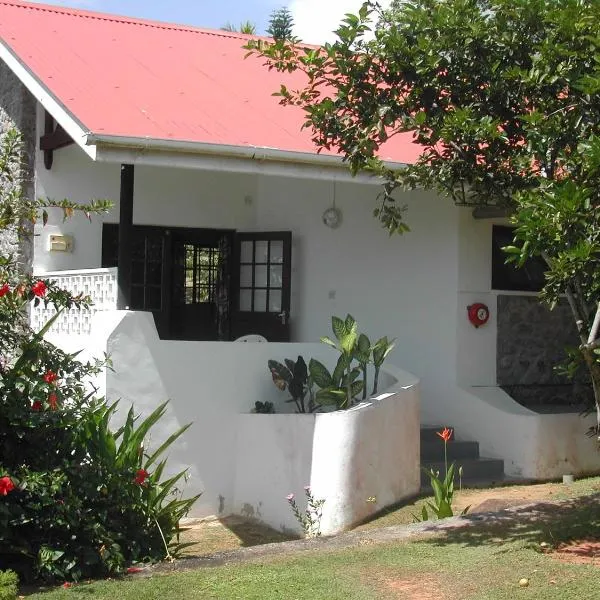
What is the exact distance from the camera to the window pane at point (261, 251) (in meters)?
12.7

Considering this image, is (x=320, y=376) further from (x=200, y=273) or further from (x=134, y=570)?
(x=200, y=273)

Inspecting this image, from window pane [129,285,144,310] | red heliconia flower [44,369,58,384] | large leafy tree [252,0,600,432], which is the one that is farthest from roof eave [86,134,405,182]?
window pane [129,285,144,310]

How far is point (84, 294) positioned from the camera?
33.0 ft

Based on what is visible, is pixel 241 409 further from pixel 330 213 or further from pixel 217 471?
pixel 330 213

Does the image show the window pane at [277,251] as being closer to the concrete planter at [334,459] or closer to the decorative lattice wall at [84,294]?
the decorative lattice wall at [84,294]

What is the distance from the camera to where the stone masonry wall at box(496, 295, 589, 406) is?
1138 centimetres

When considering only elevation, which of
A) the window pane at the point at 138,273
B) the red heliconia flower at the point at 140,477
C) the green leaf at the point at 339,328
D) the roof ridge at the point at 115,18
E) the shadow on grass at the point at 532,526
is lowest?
the shadow on grass at the point at 532,526

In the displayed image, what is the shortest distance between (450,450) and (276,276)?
3.38m

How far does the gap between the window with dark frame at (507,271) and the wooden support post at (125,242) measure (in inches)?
165

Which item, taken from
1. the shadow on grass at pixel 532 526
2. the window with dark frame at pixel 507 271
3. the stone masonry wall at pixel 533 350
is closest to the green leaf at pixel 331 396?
the shadow on grass at pixel 532 526

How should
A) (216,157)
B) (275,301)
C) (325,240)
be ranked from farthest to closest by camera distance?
(275,301)
(325,240)
(216,157)

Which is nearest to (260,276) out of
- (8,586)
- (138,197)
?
(138,197)

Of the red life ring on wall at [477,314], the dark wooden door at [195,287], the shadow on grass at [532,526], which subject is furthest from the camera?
the dark wooden door at [195,287]

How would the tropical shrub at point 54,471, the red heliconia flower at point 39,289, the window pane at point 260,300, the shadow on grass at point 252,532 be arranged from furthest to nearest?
the window pane at point 260,300 < the shadow on grass at point 252,532 < the red heliconia flower at point 39,289 < the tropical shrub at point 54,471
